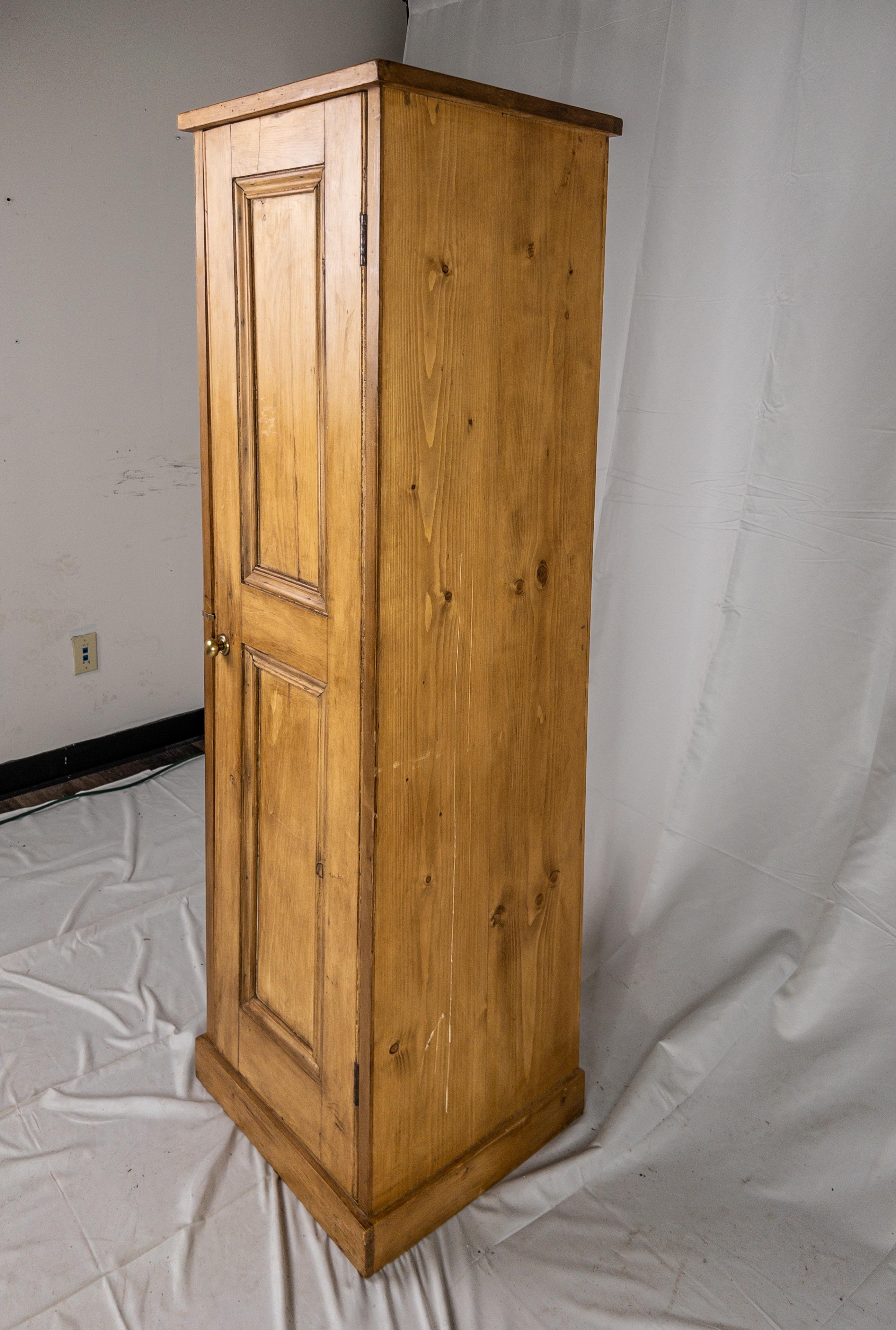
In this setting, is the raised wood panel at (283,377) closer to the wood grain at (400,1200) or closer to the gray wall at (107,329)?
the wood grain at (400,1200)

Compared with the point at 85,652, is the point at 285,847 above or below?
above

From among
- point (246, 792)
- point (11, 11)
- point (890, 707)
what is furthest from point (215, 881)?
point (11, 11)

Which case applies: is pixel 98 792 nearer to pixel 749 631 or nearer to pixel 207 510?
pixel 207 510

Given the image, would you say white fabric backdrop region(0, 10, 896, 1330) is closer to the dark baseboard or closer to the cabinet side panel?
→ the cabinet side panel

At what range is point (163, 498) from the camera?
10.4 ft

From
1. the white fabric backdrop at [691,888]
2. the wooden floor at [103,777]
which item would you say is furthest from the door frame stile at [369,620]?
the wooden floor at [103,777]

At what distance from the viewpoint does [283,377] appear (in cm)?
142

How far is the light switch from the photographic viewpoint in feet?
10.1

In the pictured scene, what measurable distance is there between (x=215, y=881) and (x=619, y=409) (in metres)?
→ 1.24

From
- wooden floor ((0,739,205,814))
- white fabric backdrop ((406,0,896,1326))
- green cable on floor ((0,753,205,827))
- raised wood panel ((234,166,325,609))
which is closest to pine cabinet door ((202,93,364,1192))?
raised wood panel ((234,166,325,609))

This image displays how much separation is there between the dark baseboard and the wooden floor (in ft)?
0.05

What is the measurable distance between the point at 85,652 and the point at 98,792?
1.37 feet

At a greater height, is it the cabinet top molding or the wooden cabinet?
the cabinet top molding

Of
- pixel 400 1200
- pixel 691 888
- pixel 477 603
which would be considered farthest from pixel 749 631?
pixel 400 1200
